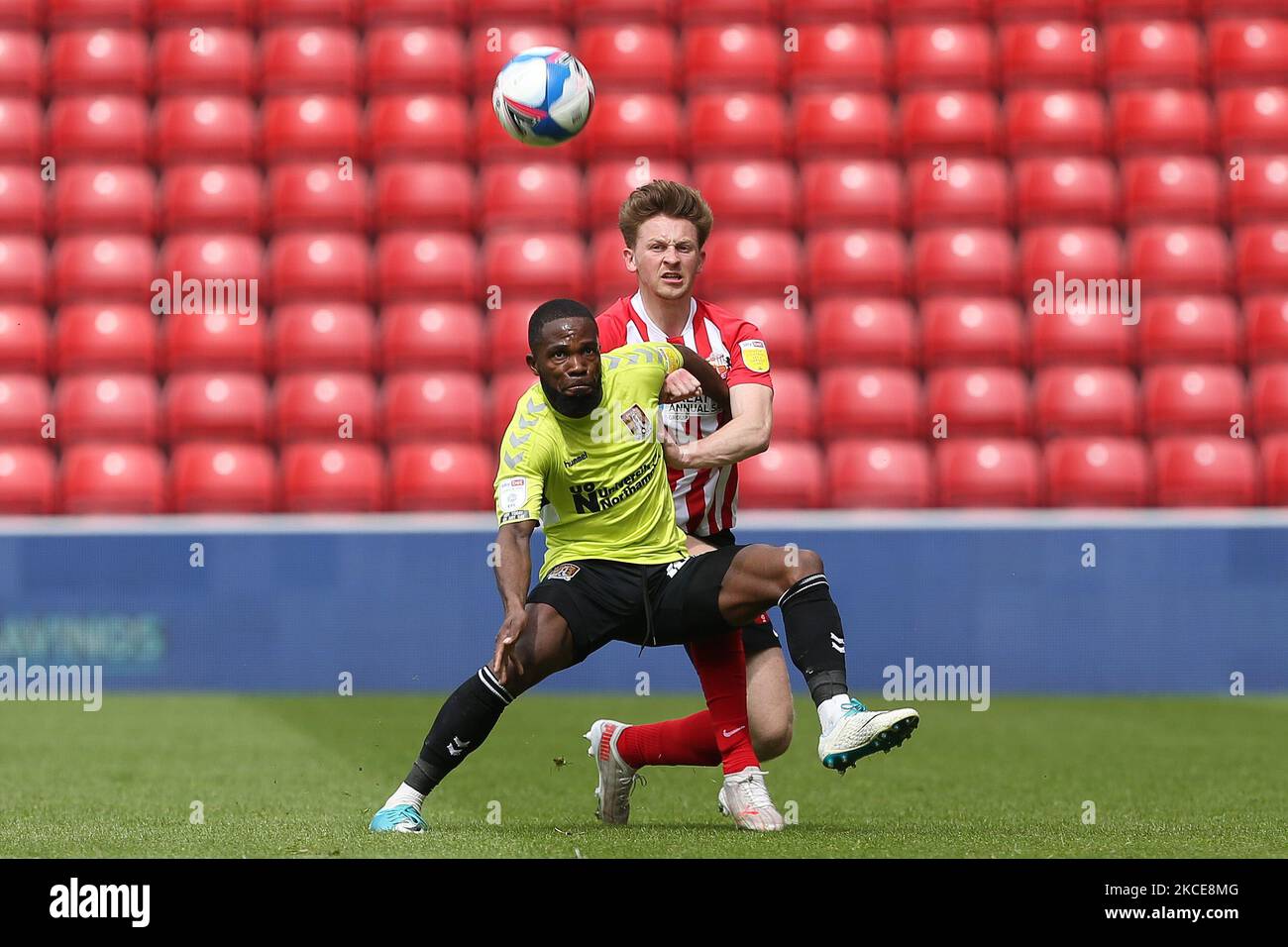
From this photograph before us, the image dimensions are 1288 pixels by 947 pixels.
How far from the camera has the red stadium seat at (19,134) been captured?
12.4 metres

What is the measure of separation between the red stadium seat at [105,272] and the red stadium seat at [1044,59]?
6164mm

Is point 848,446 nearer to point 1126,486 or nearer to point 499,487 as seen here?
point 1126,486

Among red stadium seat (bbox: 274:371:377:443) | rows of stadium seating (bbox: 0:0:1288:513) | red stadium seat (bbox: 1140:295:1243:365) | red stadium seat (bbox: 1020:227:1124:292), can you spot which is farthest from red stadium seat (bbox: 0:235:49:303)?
red stadium seat (bbox: 1140:295:1243:365)

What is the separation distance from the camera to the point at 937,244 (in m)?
12.0

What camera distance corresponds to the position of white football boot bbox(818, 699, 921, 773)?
4652 millimetres

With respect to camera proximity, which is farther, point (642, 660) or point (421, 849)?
point (642, 660)

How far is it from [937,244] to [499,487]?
24.7ft

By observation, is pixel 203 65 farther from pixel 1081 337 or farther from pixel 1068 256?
pixel 1081 337

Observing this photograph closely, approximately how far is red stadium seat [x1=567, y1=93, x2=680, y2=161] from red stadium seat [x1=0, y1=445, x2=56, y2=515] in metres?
3.86

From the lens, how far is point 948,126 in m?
12.6

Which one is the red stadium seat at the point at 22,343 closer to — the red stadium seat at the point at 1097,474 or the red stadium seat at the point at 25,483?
the red stadium seat at the point at 25,483

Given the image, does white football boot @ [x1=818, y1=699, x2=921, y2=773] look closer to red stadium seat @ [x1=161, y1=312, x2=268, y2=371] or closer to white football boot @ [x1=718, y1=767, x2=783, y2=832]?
white football boot @ [x1=718, y1=767, x2=783, y2=832]

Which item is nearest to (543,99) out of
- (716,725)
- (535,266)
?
(716,725)
